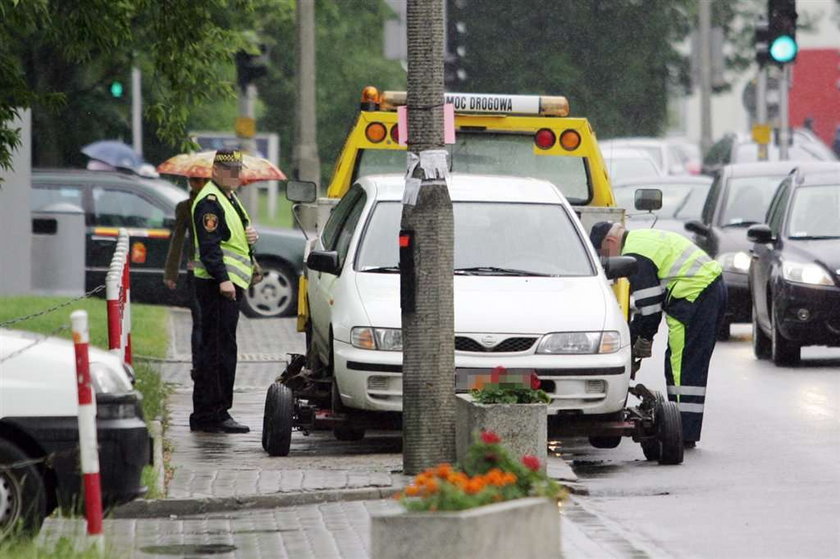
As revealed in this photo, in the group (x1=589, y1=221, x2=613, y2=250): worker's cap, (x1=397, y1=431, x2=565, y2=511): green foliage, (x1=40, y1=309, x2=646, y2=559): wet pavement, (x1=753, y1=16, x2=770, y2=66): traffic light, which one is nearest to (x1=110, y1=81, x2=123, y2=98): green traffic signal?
(x1=753, y1=16, x2=770, y2=66): traffic light

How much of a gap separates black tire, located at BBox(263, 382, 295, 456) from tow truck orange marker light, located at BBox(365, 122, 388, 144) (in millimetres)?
4118

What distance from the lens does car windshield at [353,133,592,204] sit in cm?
1578

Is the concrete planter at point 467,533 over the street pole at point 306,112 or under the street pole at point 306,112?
under

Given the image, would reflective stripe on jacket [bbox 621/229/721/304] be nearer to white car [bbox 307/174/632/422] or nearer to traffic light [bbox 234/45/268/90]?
white car [bbox 307/174/632/422]

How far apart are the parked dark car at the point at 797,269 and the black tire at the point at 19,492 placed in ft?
31.8

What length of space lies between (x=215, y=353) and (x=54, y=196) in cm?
1081

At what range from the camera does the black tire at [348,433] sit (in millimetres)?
11852

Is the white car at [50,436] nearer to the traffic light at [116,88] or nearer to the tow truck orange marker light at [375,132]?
the tow truck orange marker light at [375,132]

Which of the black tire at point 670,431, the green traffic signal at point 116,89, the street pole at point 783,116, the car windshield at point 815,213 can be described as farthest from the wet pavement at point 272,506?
the green traffic signal at point 116,89

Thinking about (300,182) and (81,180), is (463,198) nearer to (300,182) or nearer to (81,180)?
(300,182)

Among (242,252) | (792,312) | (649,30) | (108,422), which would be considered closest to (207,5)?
(242,252)

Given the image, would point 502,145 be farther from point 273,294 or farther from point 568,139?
point 273,294

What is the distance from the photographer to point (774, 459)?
12.1 m

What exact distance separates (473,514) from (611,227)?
6.53 meters
